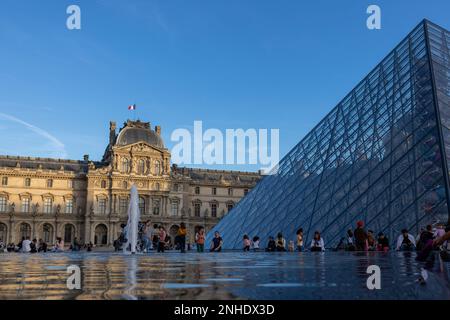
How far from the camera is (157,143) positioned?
71500 millimetres

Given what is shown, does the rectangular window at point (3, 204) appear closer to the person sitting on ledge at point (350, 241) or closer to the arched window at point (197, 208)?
the arched window at point (197, 208)

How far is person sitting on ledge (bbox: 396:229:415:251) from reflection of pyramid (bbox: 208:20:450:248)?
2.80 feet

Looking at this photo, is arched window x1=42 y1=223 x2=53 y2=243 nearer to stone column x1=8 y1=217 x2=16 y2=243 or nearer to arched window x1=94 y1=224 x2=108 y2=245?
stone column x1=8 y1=217 x2=16 y2=243

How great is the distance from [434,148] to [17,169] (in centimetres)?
5978

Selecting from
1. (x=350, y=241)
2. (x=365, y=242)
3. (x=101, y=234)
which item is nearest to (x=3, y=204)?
(x=101, y=234)

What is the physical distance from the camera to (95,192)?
67.7 meters

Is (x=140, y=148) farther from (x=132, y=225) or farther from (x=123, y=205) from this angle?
(x=132, y=225)

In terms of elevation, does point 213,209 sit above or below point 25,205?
below

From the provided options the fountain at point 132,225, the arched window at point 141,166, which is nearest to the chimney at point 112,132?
the arched window at point 141,166

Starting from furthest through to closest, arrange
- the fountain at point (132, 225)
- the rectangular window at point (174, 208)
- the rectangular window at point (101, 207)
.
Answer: the rectangular window at point (174, 208) → the rectangular window at point (101, 207) → the fountain at point (132, 225)

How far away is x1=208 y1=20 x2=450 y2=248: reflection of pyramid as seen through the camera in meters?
14.9

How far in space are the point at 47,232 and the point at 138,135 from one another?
657 inches

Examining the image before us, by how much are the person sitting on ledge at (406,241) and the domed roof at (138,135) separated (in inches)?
2298

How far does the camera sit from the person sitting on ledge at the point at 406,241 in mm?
13062
